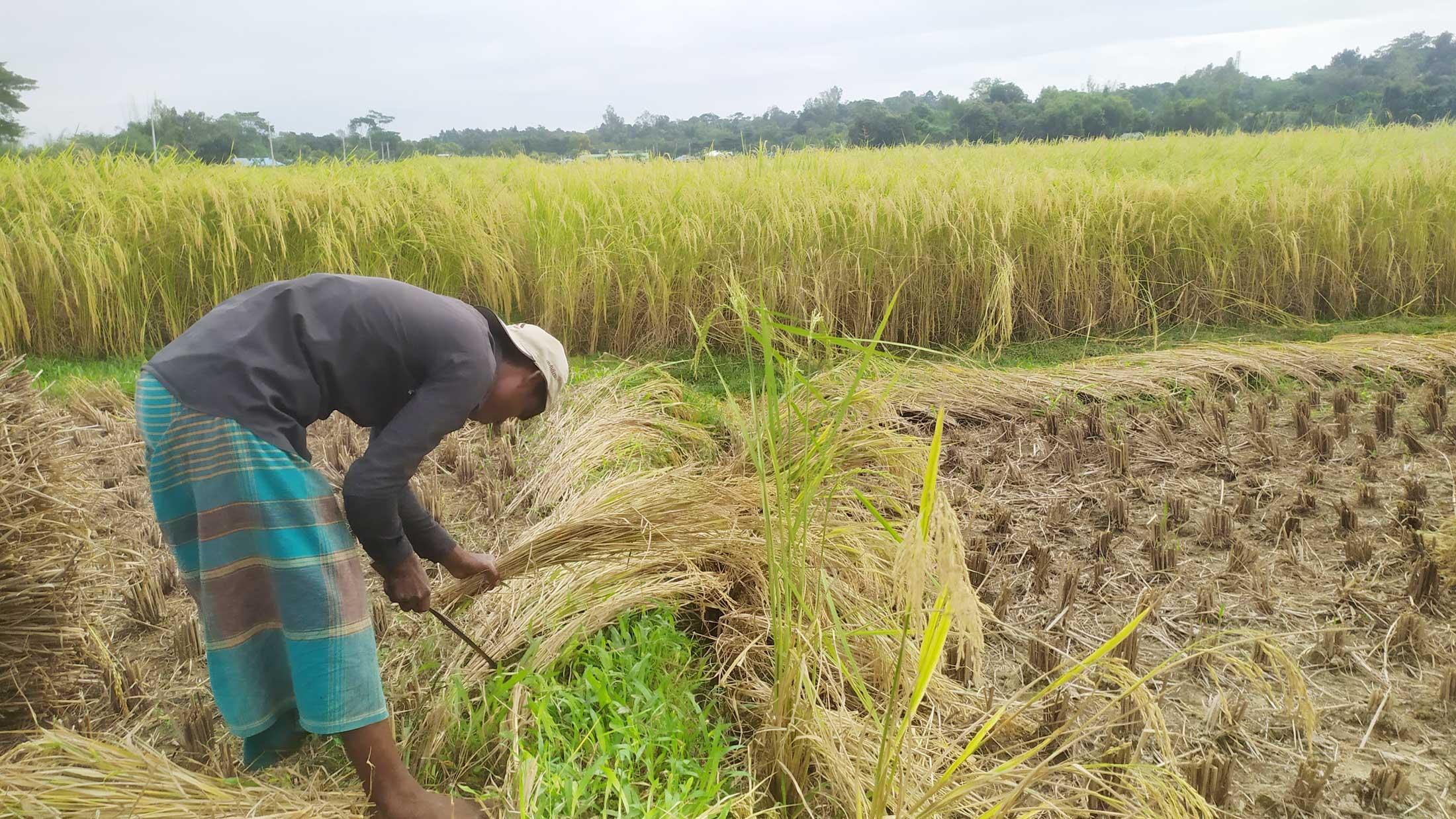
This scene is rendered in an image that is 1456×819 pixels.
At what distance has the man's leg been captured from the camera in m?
1.45

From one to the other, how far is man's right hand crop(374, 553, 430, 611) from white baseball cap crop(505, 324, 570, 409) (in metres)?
0.38

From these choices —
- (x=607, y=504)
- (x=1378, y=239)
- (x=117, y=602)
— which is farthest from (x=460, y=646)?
(x=1378, y=239)

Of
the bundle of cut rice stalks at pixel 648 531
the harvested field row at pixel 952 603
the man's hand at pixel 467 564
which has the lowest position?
the harvested field row at pixel 952 603

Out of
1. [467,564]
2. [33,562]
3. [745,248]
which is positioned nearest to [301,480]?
[467,564]

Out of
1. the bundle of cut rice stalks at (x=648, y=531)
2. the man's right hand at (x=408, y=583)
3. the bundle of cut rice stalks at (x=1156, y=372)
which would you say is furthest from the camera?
the bundle of cut rice stalks at (x=1156, y=372)

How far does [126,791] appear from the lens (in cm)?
130

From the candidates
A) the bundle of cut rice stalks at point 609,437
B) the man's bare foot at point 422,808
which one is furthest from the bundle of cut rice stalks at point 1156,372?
the man's bare foot at point 422,808

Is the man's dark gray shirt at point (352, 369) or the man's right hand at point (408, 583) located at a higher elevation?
the man's dark gray shirt at point (352, 369)

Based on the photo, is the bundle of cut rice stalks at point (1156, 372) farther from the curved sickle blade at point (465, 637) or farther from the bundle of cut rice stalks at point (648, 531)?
the curved sickle blade at point (465, 637)

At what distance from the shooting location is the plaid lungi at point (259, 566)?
1383mm

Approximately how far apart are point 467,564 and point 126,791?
25.4 inches

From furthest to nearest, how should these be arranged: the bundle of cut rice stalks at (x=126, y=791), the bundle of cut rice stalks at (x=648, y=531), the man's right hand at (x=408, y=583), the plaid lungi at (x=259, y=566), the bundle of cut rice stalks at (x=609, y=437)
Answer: the bundle of cut rice stalks at (x=609, y=437) → the bundle of cut rice stalks at (x=648, y=531) → the man's right hand at (x=408, y=583) → the plaid lungi at (x=259, y=566) → the bundle of cut rice stalks at (x=126, y=791)

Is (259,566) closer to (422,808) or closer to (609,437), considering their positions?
(422,808)

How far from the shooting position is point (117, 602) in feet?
7.67
